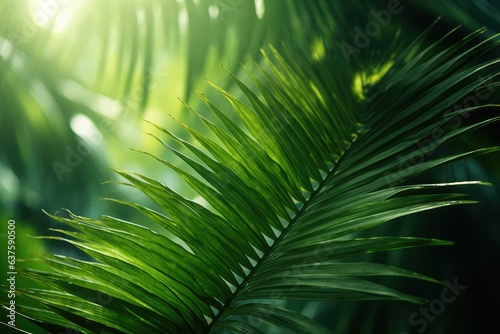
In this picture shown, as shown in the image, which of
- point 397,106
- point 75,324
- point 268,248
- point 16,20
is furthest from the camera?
point 16,20

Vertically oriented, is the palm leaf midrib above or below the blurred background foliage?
below

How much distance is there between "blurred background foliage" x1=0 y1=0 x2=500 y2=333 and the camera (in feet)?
3.40

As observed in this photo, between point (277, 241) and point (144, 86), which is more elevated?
point (144, 86)

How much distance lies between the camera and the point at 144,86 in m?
1.28

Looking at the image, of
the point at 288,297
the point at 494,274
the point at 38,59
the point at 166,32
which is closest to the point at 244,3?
the point at 166,32

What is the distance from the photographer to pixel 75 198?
45.8 inches

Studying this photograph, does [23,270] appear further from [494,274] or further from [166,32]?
[166,32]

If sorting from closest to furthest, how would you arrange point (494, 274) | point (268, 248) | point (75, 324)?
point (75, 324) → point (268, 248) → point (494, 274)

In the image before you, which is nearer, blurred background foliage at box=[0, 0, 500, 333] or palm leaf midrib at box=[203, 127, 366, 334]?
palm leaf midrib at box=[203, 127, 366, 334]

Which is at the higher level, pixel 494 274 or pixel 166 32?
pixel 166 32

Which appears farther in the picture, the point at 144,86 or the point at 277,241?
the point at 144,86

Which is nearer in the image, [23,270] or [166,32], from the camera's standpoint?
[23,270]

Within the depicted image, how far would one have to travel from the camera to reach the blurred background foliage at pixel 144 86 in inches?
40.8

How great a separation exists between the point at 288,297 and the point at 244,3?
33.4 inches
